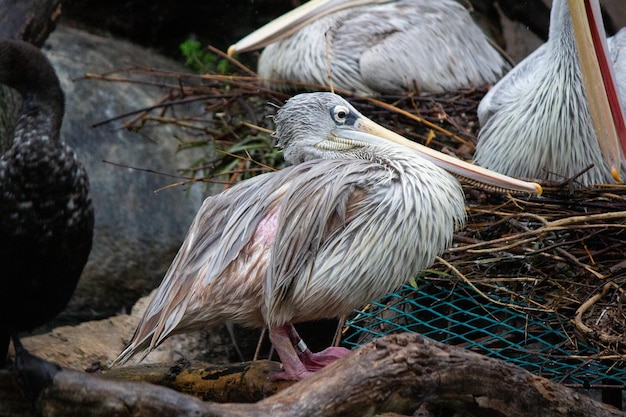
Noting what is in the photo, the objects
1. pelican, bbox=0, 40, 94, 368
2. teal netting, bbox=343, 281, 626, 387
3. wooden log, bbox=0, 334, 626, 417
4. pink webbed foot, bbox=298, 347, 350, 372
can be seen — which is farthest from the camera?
teal netting, bbox=343, 281, 626, 387

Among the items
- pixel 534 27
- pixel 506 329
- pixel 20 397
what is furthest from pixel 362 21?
pixel 20 397

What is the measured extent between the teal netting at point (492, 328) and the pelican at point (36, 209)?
1.45 meters

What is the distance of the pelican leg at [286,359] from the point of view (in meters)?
3.04

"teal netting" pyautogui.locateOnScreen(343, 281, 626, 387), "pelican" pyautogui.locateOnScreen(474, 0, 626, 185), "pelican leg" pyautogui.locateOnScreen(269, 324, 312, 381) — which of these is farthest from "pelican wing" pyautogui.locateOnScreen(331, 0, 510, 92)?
"pelican leg" pyautogui.locateOnScreen(269, 324, 312, 381)

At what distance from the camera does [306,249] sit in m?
3.06

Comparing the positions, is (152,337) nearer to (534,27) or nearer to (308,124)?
(308,124)

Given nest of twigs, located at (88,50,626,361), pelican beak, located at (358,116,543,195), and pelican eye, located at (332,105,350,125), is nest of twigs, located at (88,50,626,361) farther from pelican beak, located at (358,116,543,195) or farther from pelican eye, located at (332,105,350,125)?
pelican beak, located at (358,116,543,195)

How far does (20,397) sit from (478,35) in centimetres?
437

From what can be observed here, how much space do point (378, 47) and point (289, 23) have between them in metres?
0.61

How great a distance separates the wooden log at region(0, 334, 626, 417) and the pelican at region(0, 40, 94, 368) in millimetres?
351

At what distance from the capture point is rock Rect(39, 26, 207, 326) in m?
5.36

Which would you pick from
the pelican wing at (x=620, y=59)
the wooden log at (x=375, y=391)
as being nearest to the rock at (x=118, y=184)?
the pelican wing at (x=620, y=59)

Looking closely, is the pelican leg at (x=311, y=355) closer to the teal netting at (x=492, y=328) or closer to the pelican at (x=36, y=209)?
the teal netting at (x=492, y=328)

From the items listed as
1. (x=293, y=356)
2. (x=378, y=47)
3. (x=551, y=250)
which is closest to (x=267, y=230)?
Result: (x=293, y=356)
